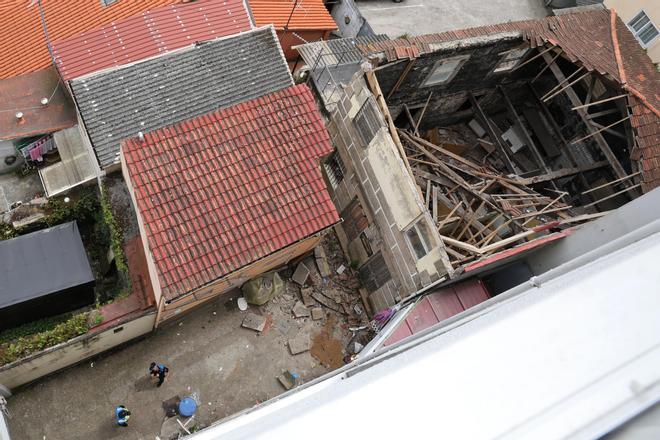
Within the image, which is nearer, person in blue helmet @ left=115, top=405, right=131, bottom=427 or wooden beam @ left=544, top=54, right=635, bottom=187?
person in blue helmet @ left=115, top=405, right=131, bottom=427

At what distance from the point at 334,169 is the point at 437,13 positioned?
619 inches

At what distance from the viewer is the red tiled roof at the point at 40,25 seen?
22688 mm

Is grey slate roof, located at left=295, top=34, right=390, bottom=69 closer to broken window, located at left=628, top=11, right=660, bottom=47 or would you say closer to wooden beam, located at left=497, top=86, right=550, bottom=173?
wooden beam, located at left=497, top=86, right=550, bottom=173

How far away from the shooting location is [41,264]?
1703 centimetres

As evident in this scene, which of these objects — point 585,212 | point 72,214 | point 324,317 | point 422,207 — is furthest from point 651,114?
point 72,214

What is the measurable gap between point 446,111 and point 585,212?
7.54m

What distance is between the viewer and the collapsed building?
17594 millimetres

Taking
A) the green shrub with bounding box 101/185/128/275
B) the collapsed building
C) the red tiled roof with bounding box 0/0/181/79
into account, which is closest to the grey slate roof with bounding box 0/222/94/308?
the green shrub with bounding box 101/185/128/275

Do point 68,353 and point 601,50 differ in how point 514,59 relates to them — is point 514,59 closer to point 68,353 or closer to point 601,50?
point 601,50

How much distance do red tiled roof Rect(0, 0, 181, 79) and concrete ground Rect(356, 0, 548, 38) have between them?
12067mm

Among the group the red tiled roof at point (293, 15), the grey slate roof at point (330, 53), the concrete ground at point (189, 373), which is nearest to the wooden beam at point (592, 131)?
the grey slate roof at point (330, 53)

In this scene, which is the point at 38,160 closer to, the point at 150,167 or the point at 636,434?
the point at 150,167

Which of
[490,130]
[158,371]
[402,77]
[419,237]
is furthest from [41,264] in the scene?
[490,130]

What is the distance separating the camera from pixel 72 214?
19266mm
